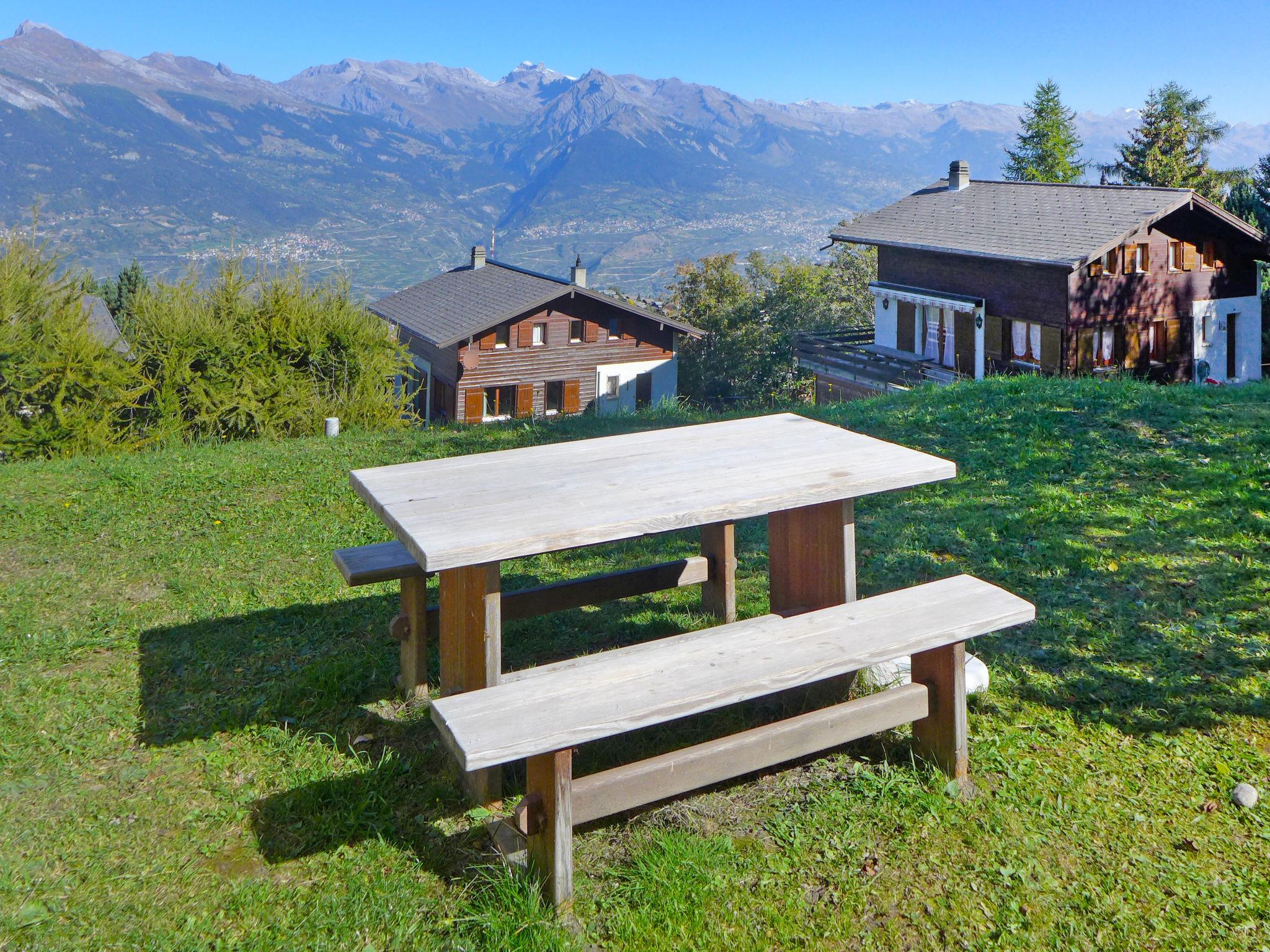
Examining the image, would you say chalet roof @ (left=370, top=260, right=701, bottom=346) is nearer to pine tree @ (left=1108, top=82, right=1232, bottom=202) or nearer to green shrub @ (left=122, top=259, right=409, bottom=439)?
green shrub @ (left=122, top=259, right=409, bottom=439)

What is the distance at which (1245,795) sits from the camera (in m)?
3.75

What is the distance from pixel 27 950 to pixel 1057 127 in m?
59.4

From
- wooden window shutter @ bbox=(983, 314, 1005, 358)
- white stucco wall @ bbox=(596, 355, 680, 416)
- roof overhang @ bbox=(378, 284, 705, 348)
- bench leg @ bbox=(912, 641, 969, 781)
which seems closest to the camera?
bench leg @ bbox=(912, 641, 969, 781)

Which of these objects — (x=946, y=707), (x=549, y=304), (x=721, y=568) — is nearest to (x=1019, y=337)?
(x=549, y=304)

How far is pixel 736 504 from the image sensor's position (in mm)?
3828

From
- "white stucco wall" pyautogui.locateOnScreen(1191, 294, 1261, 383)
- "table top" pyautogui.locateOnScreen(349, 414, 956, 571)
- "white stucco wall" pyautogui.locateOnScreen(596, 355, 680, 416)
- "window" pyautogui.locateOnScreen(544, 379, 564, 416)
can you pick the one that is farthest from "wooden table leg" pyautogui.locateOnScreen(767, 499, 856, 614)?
"window" pyautogui.locateOnScreen(544, 379, 564, 416)

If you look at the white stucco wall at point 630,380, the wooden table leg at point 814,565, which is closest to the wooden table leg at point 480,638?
the wooden table leg at point 814,565

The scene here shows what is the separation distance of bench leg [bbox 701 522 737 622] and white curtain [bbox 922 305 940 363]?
24.3 metres

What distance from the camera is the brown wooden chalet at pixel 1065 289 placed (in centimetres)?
2400

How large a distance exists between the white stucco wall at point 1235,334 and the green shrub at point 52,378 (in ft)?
83.8

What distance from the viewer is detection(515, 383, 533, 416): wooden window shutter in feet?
115

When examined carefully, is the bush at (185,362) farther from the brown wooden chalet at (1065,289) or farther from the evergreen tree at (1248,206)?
the evergreen tree at (1248,206)

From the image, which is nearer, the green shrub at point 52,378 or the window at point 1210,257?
the green shrub at point 52,378

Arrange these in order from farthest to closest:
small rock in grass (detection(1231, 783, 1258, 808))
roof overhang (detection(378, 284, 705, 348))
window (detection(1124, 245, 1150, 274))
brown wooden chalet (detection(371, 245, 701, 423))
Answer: brown wooden chalet (detection(371, 245, 701, 423))
roof overhang (detection(378, 284, 705, 348))
window (detection(1124, 245, 1150, 274))
small rock in grass (detection(1231, 783, 1258, 808))
